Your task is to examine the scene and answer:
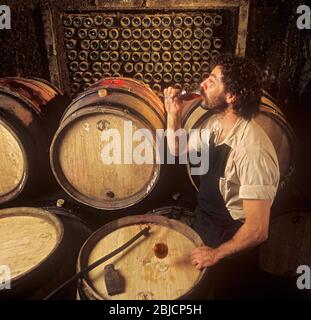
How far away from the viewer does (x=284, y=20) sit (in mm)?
4223

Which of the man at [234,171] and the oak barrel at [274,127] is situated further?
the oak barrel at [274,127]

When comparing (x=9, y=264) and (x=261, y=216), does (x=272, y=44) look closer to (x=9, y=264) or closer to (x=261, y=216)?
(x=261, y=216)

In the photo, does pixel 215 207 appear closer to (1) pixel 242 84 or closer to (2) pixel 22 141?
(1) pixel 242 84

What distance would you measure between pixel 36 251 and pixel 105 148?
107 cm

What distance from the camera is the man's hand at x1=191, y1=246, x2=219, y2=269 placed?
227 centimetres

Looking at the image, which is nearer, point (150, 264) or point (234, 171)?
point (150, 264)

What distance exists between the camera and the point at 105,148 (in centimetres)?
307

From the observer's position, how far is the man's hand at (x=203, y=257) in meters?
2.27

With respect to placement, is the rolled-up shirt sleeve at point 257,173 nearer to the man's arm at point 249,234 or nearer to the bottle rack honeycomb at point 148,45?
the man's arm at point 249,234

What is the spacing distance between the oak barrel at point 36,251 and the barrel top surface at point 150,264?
0.89 feet

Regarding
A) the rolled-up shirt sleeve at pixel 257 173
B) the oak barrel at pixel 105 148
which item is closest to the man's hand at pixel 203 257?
the rolled-up shirt sleeve at pixel 257 173

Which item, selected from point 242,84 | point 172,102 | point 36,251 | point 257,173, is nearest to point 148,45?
point 172,102

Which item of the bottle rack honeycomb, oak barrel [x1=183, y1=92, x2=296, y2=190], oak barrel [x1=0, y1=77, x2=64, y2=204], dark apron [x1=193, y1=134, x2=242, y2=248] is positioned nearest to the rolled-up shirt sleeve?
dark apron [x1=193, y1=134, x2=242, y2=248]
